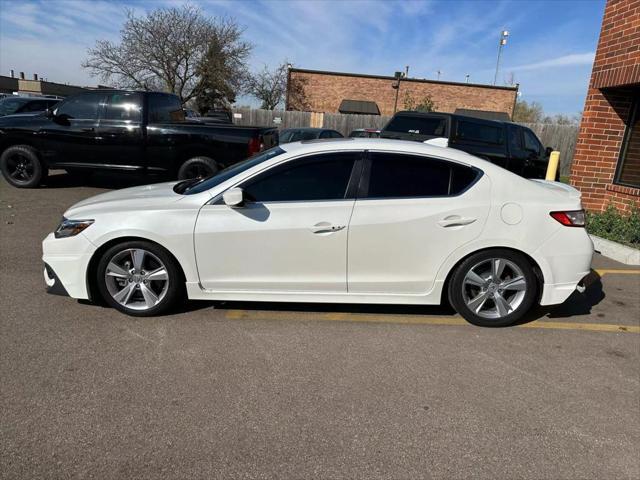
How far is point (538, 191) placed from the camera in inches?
157

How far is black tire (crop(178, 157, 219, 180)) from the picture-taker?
28.2ft

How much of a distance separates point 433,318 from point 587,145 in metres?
5.78

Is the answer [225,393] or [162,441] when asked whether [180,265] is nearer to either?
[225,393]

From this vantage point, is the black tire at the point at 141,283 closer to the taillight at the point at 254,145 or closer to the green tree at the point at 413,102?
the taillight at the point at 254,145

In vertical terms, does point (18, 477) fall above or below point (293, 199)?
below

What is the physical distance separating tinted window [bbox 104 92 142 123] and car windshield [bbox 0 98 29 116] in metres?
7.09

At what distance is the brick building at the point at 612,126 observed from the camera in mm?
7293

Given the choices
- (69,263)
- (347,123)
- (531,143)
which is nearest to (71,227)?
(69,263)

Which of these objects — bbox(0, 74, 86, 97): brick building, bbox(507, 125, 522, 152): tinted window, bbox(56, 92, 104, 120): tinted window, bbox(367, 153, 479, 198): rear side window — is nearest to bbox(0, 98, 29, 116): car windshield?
bbox(56, 92, 104, 120): tinted window

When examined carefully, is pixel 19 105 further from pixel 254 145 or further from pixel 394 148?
pixel 394 148

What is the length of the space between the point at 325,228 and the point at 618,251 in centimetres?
488

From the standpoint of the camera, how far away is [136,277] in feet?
12.7

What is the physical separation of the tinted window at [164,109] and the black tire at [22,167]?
248cm

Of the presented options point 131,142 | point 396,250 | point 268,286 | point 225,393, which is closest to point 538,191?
point 396,250
